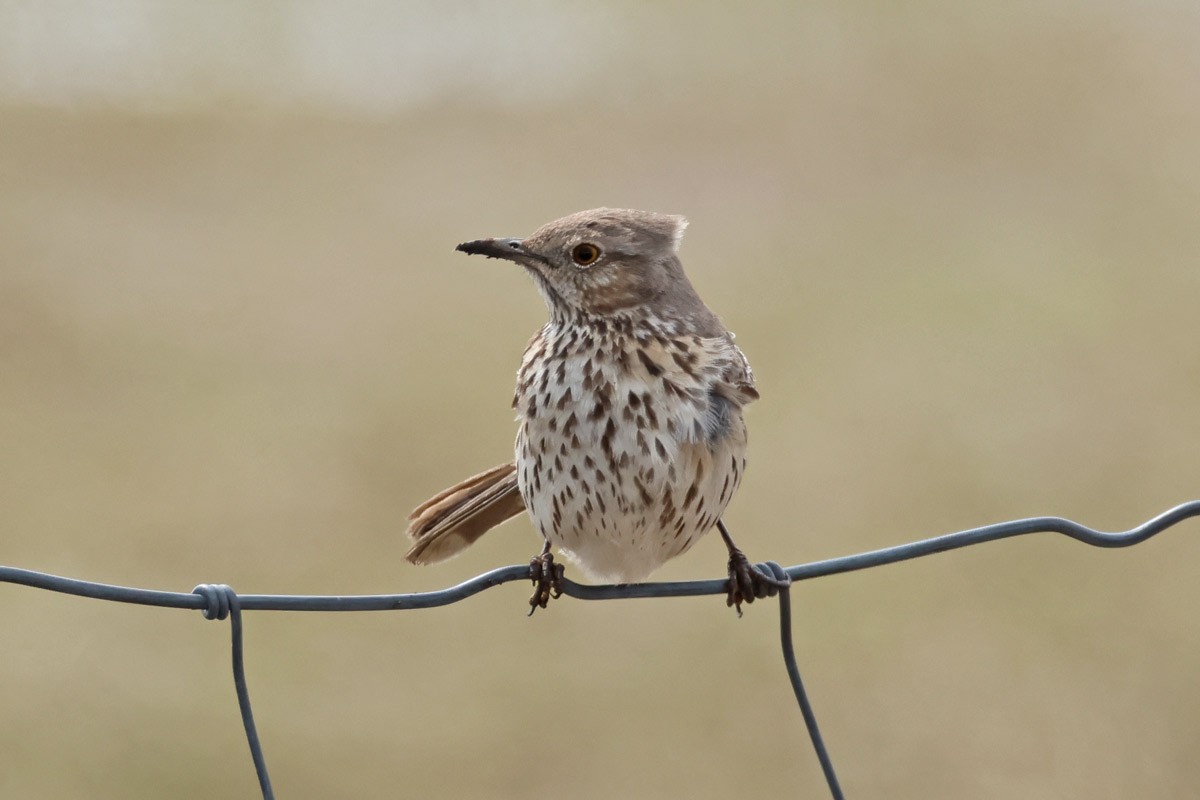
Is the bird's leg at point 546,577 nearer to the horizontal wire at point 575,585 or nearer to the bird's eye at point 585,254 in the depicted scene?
the horizontal wire at point 575,585

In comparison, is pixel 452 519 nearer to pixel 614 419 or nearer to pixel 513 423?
pixel 614 419

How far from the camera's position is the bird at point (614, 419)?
540 cm

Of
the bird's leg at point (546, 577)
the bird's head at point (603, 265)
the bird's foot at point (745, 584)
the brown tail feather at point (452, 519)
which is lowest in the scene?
the bird's foot at point (745, 584)

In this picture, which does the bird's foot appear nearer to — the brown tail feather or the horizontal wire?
the horizontal wire

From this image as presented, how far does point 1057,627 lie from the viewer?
10.7m

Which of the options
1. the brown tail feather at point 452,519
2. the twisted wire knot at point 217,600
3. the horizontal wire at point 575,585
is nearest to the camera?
the horizontal wire at point 575,585

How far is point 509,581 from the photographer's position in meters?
4.64

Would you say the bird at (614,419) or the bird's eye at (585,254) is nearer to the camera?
the bird at (614,419)

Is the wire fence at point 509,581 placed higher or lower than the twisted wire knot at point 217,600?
lower

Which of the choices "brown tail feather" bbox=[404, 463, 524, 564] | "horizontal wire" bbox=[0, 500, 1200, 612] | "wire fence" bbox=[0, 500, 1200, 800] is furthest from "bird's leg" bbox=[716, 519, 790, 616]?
"brown tail feather" bbox=[404, 463, 524, 564]

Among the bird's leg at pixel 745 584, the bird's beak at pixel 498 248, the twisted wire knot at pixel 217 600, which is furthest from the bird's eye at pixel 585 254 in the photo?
the twisted wire knot at pixel 217 600

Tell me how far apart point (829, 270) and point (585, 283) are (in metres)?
12.0

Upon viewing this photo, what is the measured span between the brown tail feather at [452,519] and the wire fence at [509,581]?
54 cm

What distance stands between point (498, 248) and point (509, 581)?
134 centimetres
